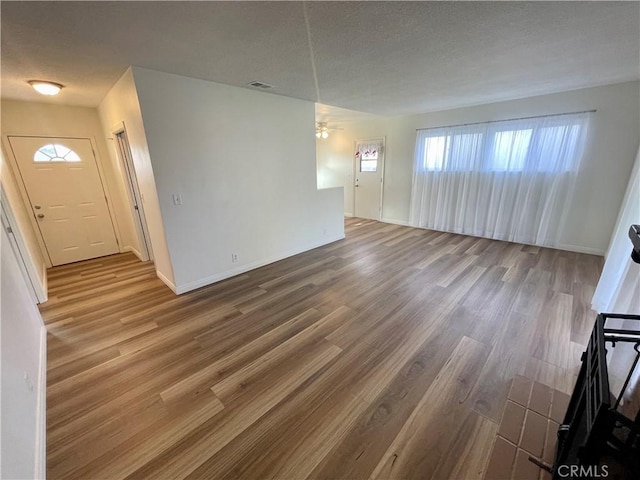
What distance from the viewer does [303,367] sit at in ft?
6.41

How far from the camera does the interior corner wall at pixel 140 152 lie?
2.67m

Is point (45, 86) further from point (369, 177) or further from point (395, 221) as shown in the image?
point (395, 221)

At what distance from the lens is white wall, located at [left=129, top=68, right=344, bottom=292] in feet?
9.05

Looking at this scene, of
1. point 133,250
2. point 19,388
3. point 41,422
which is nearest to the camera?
point 19,388

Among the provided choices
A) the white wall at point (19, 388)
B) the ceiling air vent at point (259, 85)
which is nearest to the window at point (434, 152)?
the ceiling air vent at point (259, 85)

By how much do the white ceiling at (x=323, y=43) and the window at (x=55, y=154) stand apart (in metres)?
0.78

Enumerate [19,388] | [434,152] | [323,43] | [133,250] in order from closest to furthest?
1. [19,388]
2. [323,43]
3. [133,250]
4. [434,152]

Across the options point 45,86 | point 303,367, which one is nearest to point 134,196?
point 45,86

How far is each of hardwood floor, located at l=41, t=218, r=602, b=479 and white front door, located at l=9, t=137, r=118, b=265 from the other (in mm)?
894

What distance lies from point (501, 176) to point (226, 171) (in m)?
4.66

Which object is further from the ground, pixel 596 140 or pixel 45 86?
pixel 45 86

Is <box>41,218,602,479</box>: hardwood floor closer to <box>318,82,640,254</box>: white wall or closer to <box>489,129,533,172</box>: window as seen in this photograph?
<box>318,82,640,254</box>: white wall

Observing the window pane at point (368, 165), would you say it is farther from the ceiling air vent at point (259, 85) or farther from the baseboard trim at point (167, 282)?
the baseboard trim at point (167, 282)

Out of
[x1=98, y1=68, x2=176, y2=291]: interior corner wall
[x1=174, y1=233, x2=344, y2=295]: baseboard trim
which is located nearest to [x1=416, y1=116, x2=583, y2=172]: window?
[x1=174, y1=233, x2=344, y2=295]: baseboard trim
